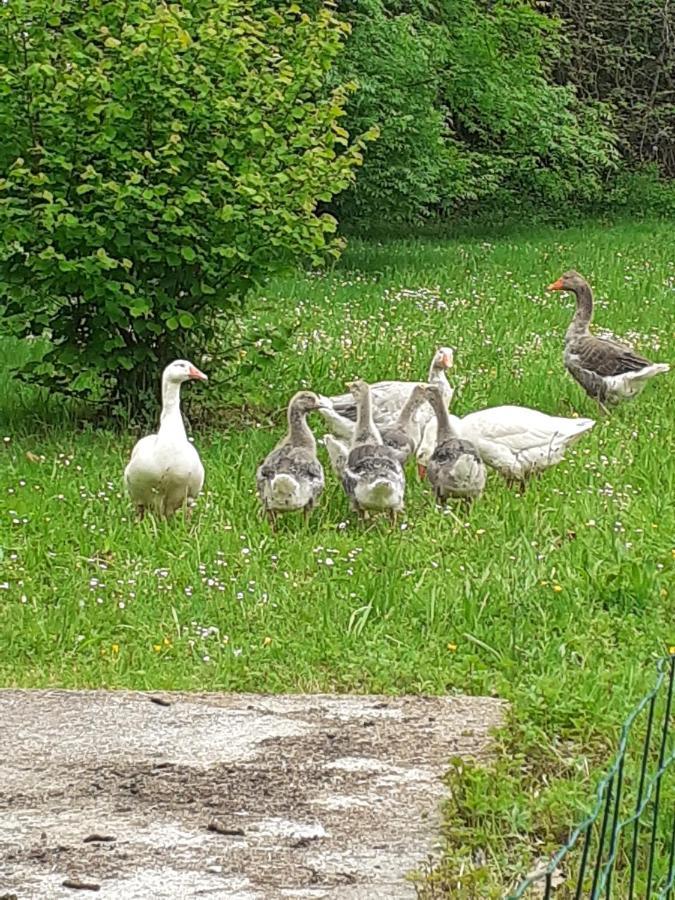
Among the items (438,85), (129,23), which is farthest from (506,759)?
(438,85)

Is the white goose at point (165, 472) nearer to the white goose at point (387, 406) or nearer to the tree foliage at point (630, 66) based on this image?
the white goose at point (387, 406)

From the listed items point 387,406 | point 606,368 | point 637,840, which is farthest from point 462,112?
point 637,840

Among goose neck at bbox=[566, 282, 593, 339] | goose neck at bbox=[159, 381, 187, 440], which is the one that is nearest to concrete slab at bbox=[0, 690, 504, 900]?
goose neck at bbox=[159, 381, 187, 440]

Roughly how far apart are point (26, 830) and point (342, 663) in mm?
1971

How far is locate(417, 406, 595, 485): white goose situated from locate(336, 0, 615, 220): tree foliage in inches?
417

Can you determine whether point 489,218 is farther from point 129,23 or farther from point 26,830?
point 26,830

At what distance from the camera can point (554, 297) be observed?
51.6 ft

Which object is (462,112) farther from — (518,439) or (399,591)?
(399,591)

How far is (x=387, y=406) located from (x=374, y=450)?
1.56m

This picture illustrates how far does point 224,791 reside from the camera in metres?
4.94

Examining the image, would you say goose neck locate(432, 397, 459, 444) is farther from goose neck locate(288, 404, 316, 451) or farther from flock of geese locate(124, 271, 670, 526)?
goose neck locate(288, 404, 316, 451)

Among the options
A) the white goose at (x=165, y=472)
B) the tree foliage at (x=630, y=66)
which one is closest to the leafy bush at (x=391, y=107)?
the tree foliage at (x=630, y=66)

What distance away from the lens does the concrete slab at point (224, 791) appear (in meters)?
4.29

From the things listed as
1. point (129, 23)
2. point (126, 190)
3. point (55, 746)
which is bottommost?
point (55, 746)
